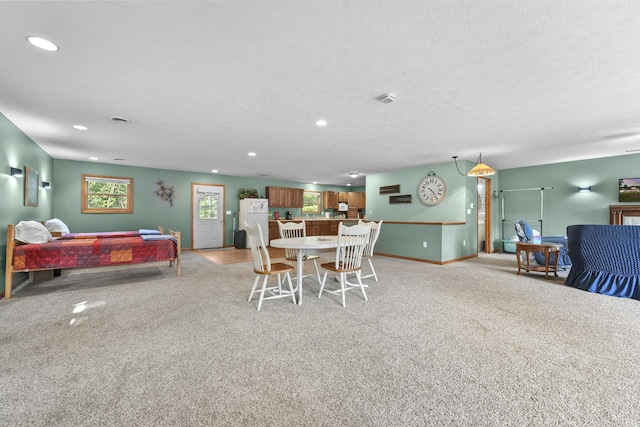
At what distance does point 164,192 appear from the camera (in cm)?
754

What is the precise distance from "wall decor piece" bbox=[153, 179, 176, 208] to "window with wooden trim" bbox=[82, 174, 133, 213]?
0.62 metres

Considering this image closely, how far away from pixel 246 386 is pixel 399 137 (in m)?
3.91

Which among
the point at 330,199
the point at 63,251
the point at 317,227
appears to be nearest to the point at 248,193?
the point at 317,227

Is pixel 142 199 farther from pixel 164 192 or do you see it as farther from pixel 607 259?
pixel 607 259

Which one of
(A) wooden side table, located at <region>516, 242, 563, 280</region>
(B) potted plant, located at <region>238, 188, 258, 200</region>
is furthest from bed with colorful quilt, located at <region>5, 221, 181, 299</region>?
(A) wooden side table, located at <region>516, 242, 563, 280</region>

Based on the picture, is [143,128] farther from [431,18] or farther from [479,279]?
[479,279]

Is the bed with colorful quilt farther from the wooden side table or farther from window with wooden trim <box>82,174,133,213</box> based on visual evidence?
the wooden side table

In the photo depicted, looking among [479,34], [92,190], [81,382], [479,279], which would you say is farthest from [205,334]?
[92,190]

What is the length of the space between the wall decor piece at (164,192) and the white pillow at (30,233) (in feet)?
12.3

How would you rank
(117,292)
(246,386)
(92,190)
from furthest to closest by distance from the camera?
1. (92,190)
2. (117,292)
3. (246,386)

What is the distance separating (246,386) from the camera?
5.43 feet

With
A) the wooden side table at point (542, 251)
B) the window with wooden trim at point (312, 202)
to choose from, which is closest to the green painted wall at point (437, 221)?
the wooden side table at point (542, 251)

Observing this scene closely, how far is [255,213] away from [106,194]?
149 inches

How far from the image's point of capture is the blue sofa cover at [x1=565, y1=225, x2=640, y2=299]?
343cm
